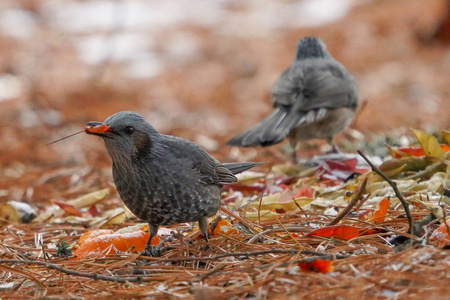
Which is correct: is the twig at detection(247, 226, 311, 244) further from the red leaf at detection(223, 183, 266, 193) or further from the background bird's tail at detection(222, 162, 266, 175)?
the red leaf at detection(223, 183, 266, 193)

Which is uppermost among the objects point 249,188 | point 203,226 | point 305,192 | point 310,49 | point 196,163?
point 310,49

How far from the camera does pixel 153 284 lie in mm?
3188

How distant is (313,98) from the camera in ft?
22.5

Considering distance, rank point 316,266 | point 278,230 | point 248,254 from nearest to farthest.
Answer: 1. point 316,266
2. point 248,254
3. point 278,230

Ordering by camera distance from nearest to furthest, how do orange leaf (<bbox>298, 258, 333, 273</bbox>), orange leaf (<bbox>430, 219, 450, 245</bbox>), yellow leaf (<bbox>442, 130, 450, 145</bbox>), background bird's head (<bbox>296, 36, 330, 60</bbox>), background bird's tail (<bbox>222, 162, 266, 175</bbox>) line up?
1. orange leaf (<bbox>298, 258, 333, 273</bbox>)
2. orange leaf (<bbox>430, 219, 450, 245</bbox>)
3. background bird's tail (<bbox>222, 162, 266, 175</bbox>)
4. yellow leaf (<bbox>442, 130, 450, 145</bbox>)
5. background bird's head (<bbox>296, 36, 330, 60</bbox>)

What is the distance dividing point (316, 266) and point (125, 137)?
131 centimetres

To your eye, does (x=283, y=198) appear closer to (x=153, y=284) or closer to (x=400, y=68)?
(x=153, y=284)

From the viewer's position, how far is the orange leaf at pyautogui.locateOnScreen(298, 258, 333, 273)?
2943mm

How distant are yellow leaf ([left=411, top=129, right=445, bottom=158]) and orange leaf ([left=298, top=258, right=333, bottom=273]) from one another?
215 cm

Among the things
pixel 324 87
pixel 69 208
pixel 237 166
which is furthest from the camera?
pixel 324 87

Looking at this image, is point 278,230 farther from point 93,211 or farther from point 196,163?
point 93,211

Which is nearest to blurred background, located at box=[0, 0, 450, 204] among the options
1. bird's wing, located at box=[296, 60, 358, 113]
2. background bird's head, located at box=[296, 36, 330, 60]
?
bird's wing, located at box=[296, 60, 358, 113]

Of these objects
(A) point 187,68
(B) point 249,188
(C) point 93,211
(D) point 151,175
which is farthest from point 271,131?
(A) point 187,68

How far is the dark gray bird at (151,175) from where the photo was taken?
368cm
